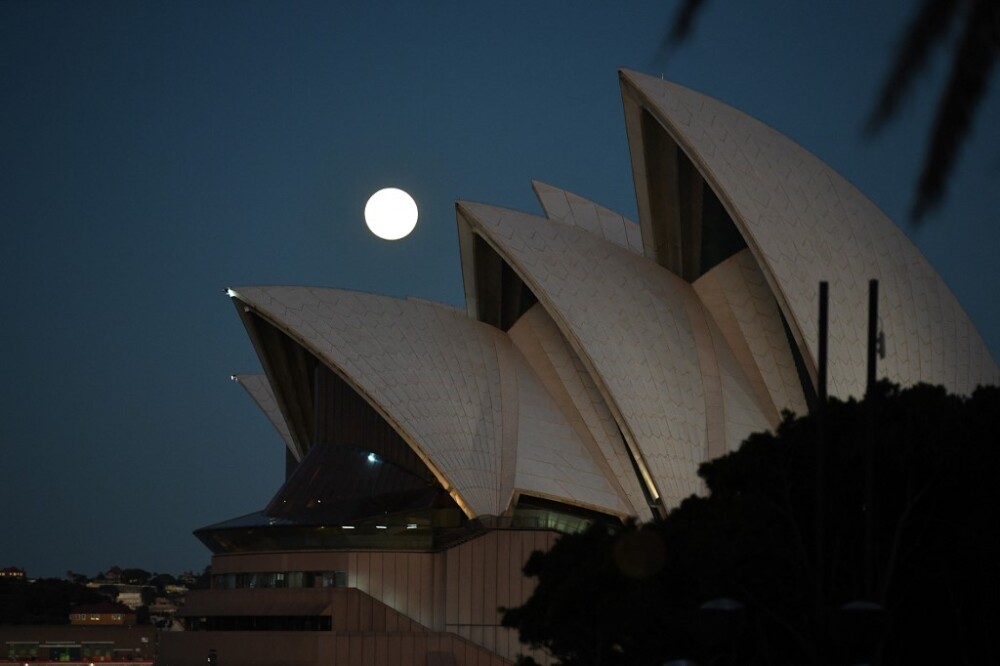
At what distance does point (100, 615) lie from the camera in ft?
342

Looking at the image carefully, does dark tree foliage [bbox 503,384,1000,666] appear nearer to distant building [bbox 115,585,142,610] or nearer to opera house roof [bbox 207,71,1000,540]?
opera house roof [bbox 207,71,1000,540]

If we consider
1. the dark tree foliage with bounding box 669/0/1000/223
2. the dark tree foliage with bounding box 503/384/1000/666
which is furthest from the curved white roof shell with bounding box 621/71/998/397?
the dark tree foliage with bounding box 669/0/1000/223

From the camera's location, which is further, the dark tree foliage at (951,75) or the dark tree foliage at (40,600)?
the dark tree foliage at (40,600)

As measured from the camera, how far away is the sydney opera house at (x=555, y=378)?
34.2 m

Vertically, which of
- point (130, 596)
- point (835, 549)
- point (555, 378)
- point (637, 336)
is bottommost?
point (835, 549)

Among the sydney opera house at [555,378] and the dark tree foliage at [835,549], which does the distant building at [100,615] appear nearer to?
the sydney opera house at [555,378]

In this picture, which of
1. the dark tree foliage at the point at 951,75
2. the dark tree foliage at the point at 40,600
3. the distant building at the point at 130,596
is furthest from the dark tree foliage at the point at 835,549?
the distant building at the point at 130,596

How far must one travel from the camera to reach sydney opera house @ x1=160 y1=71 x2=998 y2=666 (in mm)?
34188

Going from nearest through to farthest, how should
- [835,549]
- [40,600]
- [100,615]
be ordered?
[835,549], [100,615], [40,600]

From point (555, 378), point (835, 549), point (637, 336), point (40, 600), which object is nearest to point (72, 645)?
point (40, 600)

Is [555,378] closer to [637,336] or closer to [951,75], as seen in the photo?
[637,336]

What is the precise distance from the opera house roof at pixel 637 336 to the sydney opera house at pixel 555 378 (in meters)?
0.06

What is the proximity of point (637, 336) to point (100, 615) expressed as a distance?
78409mm

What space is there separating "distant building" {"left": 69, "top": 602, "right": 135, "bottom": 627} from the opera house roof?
68.5 meters
